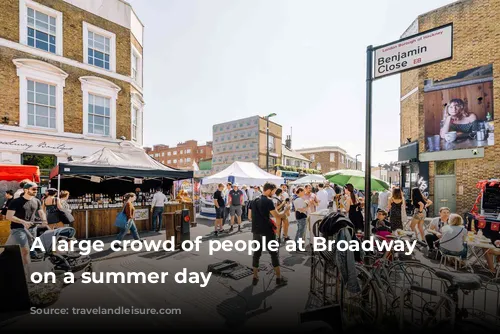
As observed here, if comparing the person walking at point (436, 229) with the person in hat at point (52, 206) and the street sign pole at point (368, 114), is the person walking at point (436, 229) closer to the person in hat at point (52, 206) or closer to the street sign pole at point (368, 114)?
the street sign pole at point (368, 114)

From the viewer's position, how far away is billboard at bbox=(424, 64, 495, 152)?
43.6ft

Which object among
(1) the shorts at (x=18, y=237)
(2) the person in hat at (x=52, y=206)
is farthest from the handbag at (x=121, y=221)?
(1) the shorts at (x=18, y=237)

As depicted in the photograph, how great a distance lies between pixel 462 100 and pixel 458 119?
1.07 m

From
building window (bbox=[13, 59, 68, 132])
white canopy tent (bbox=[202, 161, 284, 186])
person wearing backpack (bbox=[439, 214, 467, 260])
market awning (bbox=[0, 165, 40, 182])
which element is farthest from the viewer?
white canopy tent (bbox=[202, 161, 284, 186])

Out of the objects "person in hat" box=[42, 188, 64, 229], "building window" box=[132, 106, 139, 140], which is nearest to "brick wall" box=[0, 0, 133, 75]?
"building window" box=[132, 106, 139, 140]

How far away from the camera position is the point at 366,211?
3.46m

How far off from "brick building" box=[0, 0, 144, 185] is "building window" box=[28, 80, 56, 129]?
0.04 metres

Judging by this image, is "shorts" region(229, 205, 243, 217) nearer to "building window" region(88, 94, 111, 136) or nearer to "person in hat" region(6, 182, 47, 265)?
"person in hat" region(6, 182, 47, 265)

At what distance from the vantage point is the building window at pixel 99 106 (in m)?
13.7

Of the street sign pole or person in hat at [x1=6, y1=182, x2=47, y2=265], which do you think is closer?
the street sign pole

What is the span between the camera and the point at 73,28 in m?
13.2

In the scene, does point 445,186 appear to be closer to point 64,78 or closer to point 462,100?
point 462,100

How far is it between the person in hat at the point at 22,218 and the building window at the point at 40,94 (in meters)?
9.24

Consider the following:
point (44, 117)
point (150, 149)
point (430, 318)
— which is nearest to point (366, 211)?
point (430, 318)
